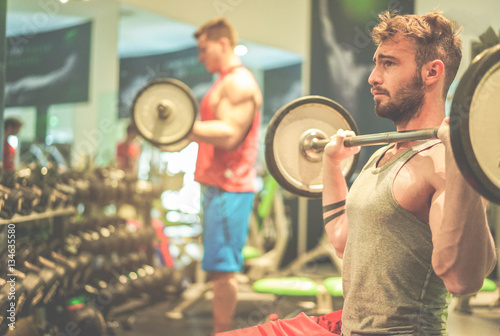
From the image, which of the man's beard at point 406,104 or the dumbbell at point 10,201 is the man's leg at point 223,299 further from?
the man's beard at point 406,104

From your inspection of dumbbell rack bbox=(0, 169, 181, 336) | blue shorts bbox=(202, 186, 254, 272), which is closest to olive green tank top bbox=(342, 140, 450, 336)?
blue shorts bbox=(202, 186, 254, 272)

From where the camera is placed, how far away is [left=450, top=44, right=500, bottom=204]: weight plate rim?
923mm

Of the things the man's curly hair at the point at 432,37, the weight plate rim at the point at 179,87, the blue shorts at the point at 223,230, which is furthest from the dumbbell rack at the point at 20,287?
the man's curly hair at the point at 432,37

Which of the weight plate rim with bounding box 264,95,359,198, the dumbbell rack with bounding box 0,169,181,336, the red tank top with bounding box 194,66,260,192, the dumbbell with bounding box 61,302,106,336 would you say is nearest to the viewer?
the weight plate rim with bounding box 264,95,359,198

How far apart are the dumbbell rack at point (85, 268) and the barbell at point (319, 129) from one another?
2.75 ft

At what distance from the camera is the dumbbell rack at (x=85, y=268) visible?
2.47 m

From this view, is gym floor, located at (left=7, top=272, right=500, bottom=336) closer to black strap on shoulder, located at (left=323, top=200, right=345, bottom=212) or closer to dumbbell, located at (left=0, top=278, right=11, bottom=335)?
dumbbell, located at (left=0, top=278, right=11, bottom=335)

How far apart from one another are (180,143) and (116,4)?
7.35ft

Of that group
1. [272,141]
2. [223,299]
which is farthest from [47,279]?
[272,141]

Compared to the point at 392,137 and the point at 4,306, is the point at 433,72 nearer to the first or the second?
the point at 392,137

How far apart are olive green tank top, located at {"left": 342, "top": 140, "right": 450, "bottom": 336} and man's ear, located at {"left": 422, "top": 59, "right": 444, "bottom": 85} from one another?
0.16 metres

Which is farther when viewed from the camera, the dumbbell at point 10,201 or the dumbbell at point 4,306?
the dumbbell at point 10,201

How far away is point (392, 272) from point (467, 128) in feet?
1.38

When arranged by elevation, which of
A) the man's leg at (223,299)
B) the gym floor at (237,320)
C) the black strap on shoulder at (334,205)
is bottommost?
the gym floor at (237,320)
